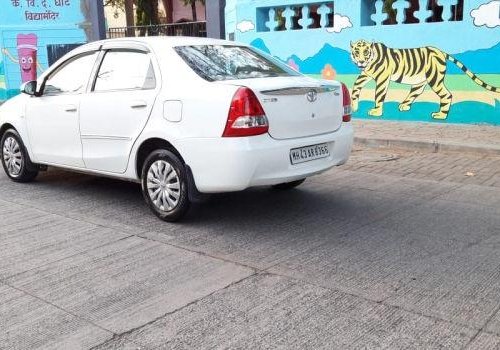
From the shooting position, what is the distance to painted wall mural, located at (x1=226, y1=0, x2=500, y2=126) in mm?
9891

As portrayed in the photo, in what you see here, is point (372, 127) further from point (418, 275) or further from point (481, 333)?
point (481, 333)

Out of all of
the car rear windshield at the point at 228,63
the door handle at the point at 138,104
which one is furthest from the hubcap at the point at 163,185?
the car rear windshield at the point at 228,63

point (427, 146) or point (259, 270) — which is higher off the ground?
point (427, 146)

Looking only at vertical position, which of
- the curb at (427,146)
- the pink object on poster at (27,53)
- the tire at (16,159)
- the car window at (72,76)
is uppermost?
the pink object on poster at (27,53)

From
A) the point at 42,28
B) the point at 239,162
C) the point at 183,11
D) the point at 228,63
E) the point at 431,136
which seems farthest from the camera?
the point at 183,11

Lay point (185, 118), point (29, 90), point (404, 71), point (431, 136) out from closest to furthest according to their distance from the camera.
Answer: point (185, 118) < point (29, 90) < point (431, 136) < point (404, 71)

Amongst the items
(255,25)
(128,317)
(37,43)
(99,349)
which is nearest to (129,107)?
(128,317)

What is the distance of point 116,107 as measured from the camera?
18.4 feet

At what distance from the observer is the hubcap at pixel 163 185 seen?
5.26 meters

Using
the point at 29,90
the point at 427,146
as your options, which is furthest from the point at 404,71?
the point at 29,90

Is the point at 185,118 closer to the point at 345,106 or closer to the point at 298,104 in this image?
the point at 298,104

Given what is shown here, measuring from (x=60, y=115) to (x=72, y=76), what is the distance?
448 mm

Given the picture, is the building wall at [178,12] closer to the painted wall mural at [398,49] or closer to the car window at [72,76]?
the painted wall mural at [398,49]

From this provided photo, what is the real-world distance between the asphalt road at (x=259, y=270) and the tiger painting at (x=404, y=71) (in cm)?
385
